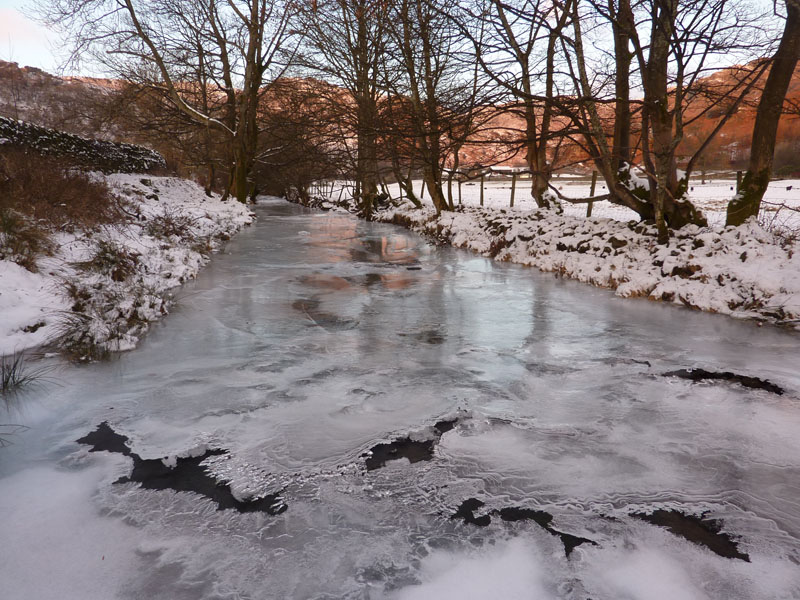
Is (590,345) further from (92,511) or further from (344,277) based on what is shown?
(344,277)

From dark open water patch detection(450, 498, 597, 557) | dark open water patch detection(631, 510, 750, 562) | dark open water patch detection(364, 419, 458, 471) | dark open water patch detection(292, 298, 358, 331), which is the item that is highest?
dark open water patch detection(292, 298, 358, 331)

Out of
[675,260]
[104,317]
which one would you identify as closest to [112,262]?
[104,317]

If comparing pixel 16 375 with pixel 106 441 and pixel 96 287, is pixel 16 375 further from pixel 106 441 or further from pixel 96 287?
pixel 96 287

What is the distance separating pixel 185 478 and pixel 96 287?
12.8ft

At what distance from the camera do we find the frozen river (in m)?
2.16

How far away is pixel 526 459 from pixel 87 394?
342cm

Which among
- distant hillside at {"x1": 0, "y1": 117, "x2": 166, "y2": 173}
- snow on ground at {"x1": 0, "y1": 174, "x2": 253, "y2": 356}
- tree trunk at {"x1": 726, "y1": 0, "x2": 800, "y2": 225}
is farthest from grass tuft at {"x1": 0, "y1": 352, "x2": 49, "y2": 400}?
tree trunk at {"x1": 726, "y1": 0, "x2": 800, "y2": 225}

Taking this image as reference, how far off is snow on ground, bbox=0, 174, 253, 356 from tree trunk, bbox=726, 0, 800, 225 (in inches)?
342

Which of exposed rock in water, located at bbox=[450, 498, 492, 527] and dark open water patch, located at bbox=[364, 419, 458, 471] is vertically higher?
dark open water patch, located at bbox=[364, 419, 458, 471]

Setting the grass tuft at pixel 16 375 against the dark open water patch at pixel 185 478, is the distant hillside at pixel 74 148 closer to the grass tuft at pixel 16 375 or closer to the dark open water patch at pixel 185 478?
the grass tuft at pixel 16 375

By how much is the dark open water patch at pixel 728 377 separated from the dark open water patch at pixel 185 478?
3.65 m

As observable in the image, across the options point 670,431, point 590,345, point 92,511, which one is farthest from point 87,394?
point 590,345

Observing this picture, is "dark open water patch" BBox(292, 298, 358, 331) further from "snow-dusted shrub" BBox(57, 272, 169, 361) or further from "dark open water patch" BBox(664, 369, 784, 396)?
"dark open water patch" BBox(664, 369, 784, 396)

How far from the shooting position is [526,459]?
306cm
